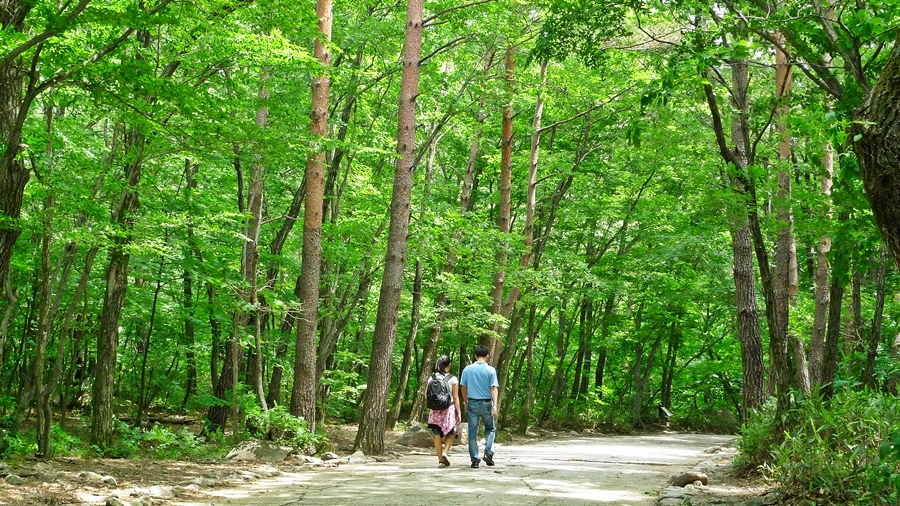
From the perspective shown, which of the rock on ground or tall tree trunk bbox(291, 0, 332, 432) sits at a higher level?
tall tree trunk bbox(291, 0, 332, 432)

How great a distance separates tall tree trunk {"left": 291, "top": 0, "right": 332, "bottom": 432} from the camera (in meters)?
12.6

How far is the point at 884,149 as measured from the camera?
3.64 metres

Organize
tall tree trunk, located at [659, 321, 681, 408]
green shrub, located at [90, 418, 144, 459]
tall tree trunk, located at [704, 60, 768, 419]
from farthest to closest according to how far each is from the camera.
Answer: tall tree trunk, located at [659, 321, 681, 408]
green shrub, located at [90, 418, 144, 459]
tall tree trunk, located at [704, 60, 768, 419]

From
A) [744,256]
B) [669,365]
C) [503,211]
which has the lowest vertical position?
[669,365]

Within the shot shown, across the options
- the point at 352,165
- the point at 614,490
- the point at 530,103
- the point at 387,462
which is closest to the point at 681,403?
the point at 530,103

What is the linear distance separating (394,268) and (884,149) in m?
9.06

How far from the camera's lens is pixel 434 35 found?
16891 mm

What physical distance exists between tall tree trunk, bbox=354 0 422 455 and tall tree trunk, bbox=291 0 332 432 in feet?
3.86

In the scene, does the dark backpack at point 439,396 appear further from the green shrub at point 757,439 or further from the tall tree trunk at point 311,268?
the green shrub at point 757,439

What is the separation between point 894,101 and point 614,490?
16.5 feet

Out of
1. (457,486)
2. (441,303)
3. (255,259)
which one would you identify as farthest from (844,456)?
(441,303)

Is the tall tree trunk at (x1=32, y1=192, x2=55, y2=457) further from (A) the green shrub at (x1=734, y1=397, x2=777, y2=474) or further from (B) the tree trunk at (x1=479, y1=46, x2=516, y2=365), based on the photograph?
(B) the tree trunk at (x1=479, y1=46, x2=516, y2=365)

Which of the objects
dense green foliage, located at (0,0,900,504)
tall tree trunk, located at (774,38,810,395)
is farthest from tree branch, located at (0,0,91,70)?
tall tree trunk, located at (774,38,810,395)

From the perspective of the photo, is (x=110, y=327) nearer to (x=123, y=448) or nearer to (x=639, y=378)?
(x=123, y=448)
